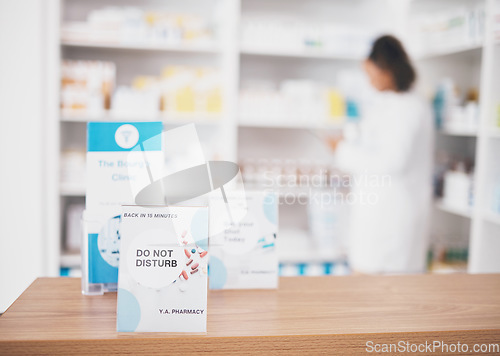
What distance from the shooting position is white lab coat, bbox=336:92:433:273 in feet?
8.38

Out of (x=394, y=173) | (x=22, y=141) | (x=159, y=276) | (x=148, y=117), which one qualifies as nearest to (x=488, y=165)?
(x=394, y=173)

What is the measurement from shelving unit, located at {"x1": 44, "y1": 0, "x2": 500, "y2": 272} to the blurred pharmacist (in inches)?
14.8

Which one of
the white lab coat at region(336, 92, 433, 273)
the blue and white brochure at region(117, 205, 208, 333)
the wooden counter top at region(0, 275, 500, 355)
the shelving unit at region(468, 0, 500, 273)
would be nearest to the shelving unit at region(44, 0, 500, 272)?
the shelving unit at region(468, 0, 500, 273)

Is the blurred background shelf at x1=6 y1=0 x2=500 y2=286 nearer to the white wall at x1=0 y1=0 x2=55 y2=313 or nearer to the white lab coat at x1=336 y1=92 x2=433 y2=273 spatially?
the white wall at x1=0 y1=0 x2=55 y2=313

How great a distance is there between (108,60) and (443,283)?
2768 mm

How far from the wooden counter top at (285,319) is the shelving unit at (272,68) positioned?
5.51ft

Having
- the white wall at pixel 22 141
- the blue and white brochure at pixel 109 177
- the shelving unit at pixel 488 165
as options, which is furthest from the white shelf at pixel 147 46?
Result: the blue and white brochure at pixel 109 177

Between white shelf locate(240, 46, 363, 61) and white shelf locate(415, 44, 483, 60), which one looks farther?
white shelf locate(240, 46, 363, 61)

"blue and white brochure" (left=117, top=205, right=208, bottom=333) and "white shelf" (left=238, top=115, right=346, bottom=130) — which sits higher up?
"white shelf" (left=238, top=115, right=346, bottom=130)

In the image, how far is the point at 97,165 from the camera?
1193 millimetres

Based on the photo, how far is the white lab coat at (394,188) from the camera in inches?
101

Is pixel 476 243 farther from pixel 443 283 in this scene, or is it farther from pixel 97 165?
pixel 97 165

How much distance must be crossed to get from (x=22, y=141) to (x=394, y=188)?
86.3 inches

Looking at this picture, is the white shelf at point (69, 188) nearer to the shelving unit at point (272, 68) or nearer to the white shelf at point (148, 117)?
the shelving unit at point (272, 68)
